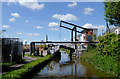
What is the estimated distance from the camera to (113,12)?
23188 millimetres

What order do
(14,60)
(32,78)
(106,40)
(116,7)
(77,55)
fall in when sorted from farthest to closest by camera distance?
(77,55), (116,7), (106,40), (14,60), (32,78)

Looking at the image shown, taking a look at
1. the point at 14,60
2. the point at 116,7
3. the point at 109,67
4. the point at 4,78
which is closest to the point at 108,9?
the point at 116,7

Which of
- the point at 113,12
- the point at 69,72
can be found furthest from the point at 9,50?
the point at 113,12

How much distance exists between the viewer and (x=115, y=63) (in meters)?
14.5

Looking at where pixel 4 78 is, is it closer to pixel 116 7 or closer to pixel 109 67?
pixel 109 67

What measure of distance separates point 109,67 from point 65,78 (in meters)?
5.29

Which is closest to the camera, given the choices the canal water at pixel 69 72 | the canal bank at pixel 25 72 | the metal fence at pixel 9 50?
the canal bank at pixel 25 72

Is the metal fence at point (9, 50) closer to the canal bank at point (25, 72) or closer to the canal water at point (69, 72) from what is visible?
the canal bank at point (25, 72)

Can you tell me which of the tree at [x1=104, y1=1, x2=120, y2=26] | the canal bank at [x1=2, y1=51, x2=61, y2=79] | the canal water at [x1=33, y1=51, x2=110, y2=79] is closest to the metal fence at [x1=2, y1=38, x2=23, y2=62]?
the canal bank at [x1=2, y1=51, x2=61, y2=79]

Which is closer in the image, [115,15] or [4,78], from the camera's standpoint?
[4,78]

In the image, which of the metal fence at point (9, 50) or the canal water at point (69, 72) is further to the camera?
the metal fence at point (9, 50)

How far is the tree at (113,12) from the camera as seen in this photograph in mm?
22828

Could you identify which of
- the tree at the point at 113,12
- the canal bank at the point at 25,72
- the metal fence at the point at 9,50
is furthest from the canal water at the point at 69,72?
the tree at the point at 113,12

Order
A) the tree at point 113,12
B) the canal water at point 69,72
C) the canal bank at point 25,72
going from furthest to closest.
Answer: the tree at point 113,12 < the canal water at point 69,72 < the canal bank at point 25,72
